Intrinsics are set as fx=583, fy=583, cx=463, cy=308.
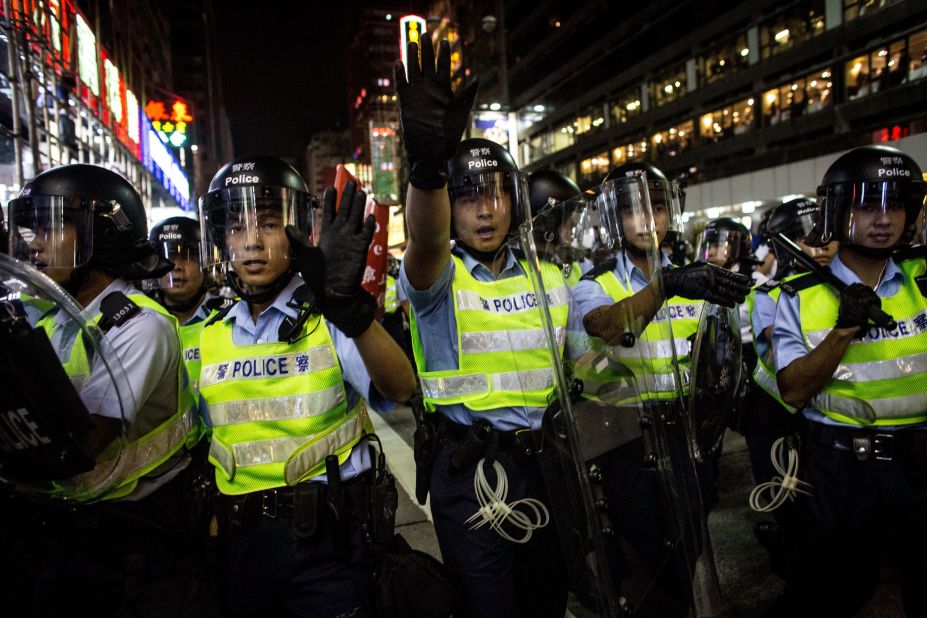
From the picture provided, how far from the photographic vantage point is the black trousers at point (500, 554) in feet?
6.97

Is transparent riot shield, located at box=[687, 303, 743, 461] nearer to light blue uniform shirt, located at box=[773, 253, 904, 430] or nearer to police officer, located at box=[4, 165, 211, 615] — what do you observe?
light blue uniform shirt, located at box=[773, 253, 904, 430]

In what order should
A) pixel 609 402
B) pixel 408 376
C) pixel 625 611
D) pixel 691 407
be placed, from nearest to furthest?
pixel 625 611
pixel 609 402
pixel 408 376
pixel 691 407

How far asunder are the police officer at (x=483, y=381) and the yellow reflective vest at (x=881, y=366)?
4.41 feet

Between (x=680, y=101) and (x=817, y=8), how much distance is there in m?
9.34

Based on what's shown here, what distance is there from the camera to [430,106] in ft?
5.38

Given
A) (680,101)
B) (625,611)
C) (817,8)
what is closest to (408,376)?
(625,611)

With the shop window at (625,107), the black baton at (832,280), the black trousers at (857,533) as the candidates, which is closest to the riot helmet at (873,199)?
the black baton at (832,280)

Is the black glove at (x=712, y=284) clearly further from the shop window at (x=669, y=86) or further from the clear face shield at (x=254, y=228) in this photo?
the shop window at (x=669, y=86)

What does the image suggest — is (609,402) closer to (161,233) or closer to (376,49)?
(161,233)

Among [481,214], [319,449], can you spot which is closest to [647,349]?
[481,214]

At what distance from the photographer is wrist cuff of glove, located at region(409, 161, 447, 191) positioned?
68.1 inches

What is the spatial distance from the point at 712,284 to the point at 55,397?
1.98 metres

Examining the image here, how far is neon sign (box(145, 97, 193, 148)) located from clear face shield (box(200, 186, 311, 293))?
21.3m

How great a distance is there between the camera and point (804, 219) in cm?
486
